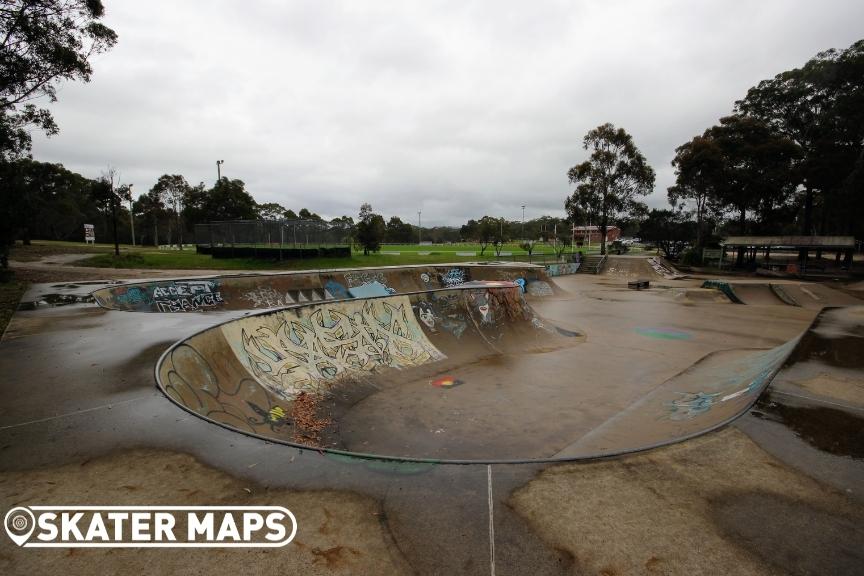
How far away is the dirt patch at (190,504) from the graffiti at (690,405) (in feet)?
19.4

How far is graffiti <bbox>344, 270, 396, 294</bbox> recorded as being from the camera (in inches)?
746

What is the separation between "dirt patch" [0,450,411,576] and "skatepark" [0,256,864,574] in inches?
0.7

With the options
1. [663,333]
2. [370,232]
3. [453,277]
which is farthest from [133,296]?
[370,232]

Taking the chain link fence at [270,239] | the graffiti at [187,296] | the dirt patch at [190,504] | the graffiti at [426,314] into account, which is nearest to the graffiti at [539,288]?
the graffiti at [426,314]

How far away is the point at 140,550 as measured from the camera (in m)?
2.54

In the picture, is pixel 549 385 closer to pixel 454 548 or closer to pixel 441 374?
pixel 441 374

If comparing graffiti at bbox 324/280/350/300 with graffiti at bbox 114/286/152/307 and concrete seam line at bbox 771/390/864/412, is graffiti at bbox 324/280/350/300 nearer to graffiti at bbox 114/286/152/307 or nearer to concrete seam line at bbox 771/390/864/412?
graffiti at bbox 114/286/152/307

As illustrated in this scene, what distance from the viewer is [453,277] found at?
23.6m

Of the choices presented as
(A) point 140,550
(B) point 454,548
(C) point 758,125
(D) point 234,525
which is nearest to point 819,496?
(B) point 454,548

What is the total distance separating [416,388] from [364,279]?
11179 millimetres

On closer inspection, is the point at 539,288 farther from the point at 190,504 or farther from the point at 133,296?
the point at 190,504

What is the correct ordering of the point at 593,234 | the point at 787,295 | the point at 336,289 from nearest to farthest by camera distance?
1. the point at 336,289
2. the point at 787,295
3. the point at 593,234

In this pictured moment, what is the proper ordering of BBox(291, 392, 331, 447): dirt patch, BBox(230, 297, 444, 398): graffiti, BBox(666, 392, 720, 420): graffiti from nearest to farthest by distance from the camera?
1. BBox(291, 392, 331, 447): dirt patch
2. BBox(666, 392, 720, 420): graffiti
3. BBox(230, 297, 444, 398): graffiti

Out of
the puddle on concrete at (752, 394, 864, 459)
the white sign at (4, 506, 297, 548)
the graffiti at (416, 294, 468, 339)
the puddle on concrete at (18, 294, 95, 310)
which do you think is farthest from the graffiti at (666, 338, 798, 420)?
the puddle on concrete at (18, 294, 95, 310)
